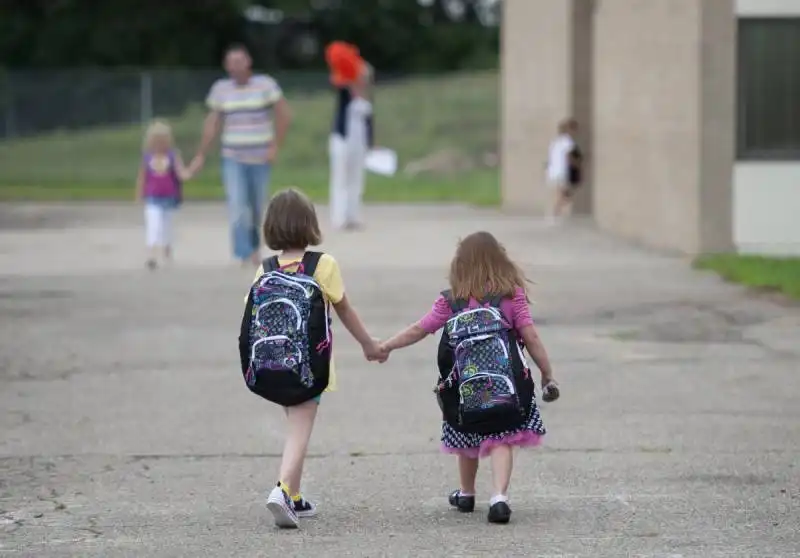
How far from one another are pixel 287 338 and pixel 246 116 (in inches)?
372

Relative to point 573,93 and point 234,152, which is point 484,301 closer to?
point 234,152

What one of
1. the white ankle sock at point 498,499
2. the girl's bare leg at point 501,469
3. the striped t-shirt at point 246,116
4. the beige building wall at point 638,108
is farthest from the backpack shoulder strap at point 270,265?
the beige building wall at point 638,108

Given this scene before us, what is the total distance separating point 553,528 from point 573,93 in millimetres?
18400

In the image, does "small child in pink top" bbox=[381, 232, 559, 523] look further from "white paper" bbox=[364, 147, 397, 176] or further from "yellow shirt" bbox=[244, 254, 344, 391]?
"white paper" bbox=[364, 147, 397, 176]

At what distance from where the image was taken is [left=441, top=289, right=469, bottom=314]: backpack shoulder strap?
6941 millimetres

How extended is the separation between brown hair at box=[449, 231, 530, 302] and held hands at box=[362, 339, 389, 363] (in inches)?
20.9

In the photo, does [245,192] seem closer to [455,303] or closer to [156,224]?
[156,224]

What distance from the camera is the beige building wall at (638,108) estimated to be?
1772 cm

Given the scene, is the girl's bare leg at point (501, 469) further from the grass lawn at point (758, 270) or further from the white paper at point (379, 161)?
the white paper at point (379, 161)

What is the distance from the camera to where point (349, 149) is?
2175 cm

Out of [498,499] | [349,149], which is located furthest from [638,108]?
[498,499]

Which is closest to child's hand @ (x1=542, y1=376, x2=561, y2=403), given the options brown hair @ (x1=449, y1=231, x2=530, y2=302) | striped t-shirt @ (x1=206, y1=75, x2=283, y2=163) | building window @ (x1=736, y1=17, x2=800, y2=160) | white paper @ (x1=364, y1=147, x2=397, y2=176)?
brown hair @ (x1=449, y1=231, x2=530, y2=302)

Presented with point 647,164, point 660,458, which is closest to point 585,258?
point 647,164

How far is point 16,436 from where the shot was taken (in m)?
8.84
